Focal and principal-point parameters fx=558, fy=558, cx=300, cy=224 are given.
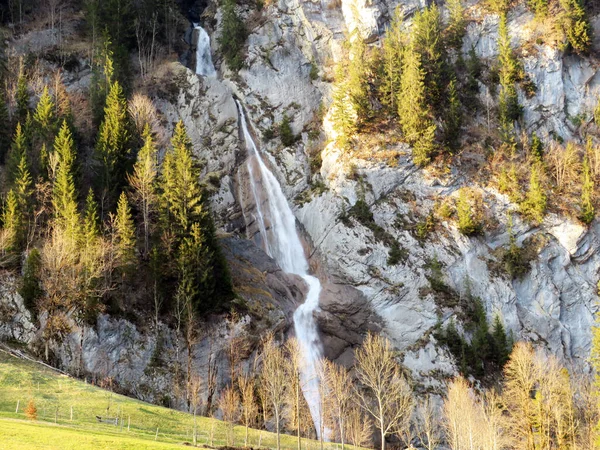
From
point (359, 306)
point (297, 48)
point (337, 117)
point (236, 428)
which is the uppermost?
point (297, 48)

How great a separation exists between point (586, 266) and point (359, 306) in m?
25.4

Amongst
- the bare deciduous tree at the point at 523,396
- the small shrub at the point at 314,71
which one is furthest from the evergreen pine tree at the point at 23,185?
the bare deciduous tree at the point at 523,396

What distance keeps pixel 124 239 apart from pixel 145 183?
21.2ft

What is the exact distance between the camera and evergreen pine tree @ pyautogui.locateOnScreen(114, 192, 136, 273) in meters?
47.6

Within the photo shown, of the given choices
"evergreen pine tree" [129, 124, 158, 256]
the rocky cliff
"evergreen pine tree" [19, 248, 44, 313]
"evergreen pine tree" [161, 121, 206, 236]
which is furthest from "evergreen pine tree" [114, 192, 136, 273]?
"evergreen pine tree" [19, 248, 44, 313]

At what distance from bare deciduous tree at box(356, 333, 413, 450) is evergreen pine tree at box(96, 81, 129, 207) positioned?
27.7m

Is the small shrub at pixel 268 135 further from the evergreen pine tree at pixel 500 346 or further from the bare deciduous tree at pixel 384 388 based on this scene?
the evergreen pine tree at pixel 500 346

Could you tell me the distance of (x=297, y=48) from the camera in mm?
78875

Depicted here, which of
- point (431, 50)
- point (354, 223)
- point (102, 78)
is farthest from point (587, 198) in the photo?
point (102, 78)

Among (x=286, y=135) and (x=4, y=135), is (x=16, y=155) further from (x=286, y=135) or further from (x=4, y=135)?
(x=286, y=135)

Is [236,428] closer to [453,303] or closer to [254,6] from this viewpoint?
[453,303]

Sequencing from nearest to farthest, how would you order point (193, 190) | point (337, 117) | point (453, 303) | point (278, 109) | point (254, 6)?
point (193, 190) → point (453, 303) → point (337, 117) → point (278, 109) → point (254, 6)

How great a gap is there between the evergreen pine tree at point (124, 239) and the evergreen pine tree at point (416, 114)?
33.6 metres

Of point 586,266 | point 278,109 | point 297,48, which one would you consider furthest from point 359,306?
point 297,48
